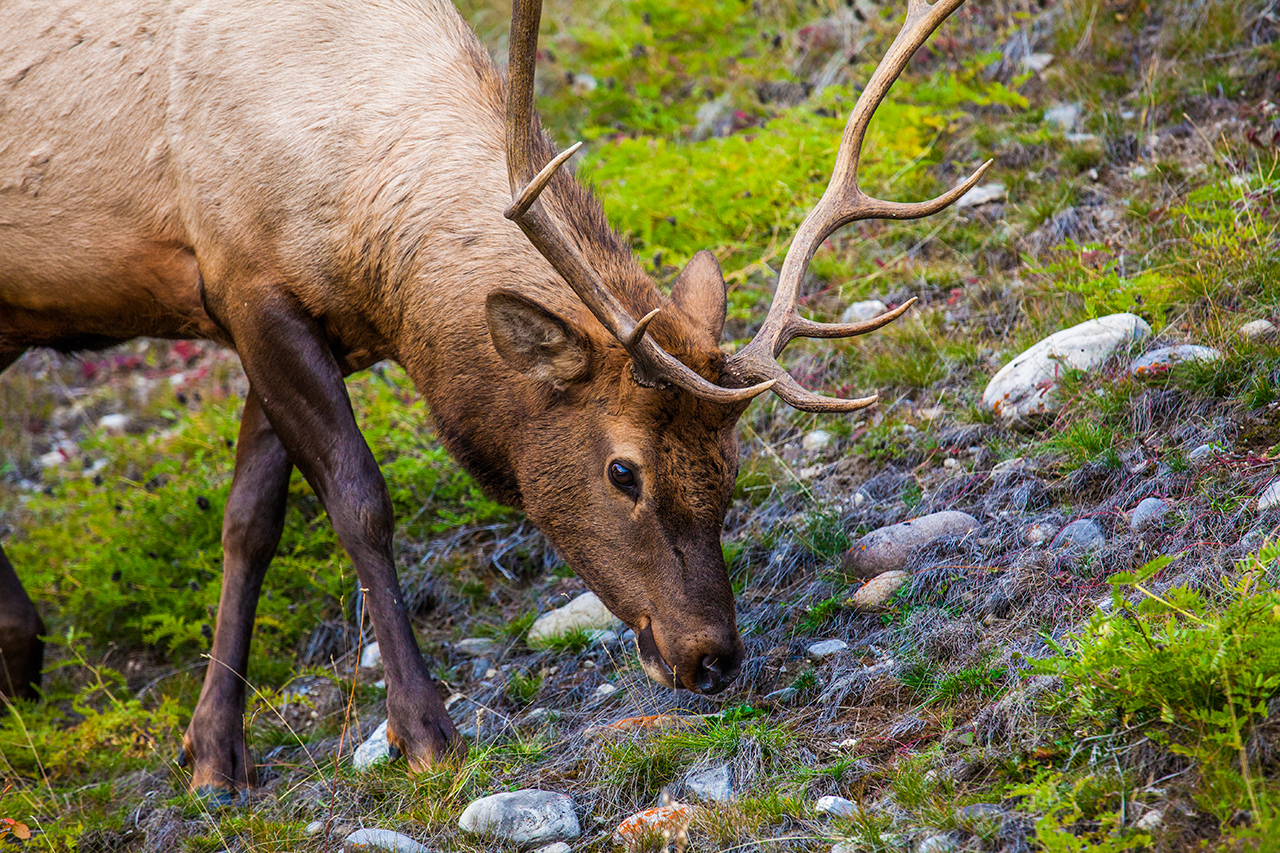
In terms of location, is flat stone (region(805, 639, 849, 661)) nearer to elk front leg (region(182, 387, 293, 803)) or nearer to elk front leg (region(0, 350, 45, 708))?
elk front leg (region(182, 387, 293, 803))

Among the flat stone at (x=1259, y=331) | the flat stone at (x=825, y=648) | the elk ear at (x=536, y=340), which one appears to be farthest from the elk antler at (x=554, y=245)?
the flat stone at (x=1259, y=331)

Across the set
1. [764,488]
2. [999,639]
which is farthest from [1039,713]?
[764,488]

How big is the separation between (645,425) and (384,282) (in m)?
1.21

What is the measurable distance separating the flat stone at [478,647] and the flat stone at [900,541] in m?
1.51

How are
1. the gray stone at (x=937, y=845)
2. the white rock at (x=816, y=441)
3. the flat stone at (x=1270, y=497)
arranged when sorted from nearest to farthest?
the gray stone at (x=937, y=845) → the flat stone at (x=1270, y=497) → the white rock at (x=816, y=441)

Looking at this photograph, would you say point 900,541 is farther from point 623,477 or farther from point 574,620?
point 574,620

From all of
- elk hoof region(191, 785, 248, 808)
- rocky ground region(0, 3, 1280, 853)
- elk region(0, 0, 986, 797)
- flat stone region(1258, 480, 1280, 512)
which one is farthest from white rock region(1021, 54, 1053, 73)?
elk hoof region(191, 785, 248, 808)

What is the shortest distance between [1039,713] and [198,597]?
12.5ft

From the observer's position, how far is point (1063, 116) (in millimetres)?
6180

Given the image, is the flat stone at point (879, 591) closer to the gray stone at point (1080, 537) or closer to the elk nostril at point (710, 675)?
the gray stone at point (1080, 537)

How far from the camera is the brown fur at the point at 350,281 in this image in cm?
347

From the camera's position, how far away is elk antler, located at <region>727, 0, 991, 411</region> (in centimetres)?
339

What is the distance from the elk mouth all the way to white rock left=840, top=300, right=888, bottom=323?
7.99 ft

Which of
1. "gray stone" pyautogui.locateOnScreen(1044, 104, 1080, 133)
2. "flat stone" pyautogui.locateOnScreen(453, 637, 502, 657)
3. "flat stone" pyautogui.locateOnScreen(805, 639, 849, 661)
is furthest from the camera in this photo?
"gray stone" pyautogui.locateOnScreen(1044, 104, 1080, 133)
